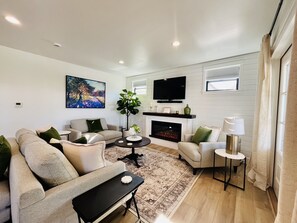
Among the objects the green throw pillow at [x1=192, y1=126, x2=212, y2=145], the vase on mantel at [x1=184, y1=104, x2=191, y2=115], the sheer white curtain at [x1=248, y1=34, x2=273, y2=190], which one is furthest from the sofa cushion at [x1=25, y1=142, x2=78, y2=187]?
the vase on mantel at [x1=184, y1=104, x2=191, y2=115]

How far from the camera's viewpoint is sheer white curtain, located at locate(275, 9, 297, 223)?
67 centimetres

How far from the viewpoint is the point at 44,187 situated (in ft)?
3.71

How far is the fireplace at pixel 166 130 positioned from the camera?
4.14 meters

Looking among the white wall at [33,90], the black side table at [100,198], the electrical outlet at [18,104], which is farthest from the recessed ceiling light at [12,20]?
the black side table at [100,198]

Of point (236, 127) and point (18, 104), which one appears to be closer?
point (236, 127)

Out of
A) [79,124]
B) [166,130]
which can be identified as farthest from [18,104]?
[166,130]

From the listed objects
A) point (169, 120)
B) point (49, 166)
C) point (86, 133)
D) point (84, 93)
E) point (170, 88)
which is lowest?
point (86, 133)

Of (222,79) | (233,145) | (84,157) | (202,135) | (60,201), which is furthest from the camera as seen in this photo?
(222,79)

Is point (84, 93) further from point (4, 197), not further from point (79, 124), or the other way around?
point (4, 197)

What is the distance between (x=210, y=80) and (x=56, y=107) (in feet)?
14.5

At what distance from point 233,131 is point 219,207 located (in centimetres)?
112

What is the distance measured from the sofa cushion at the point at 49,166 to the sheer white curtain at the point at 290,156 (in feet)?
5.05

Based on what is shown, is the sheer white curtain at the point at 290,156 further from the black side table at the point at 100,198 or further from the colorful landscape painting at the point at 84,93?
the colorful landscape painting at the point at 84,93

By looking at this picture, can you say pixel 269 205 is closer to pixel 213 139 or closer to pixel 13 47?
pixel 213 139
